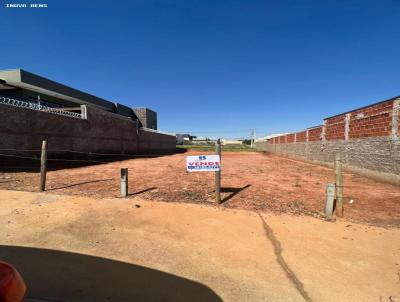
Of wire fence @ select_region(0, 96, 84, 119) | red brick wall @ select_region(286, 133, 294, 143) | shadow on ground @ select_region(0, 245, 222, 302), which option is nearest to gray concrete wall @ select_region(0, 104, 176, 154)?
wire fence @ select_region(0, 96, 84, 119)

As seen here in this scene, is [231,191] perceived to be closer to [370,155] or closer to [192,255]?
[192,255]

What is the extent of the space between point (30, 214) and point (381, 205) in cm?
793

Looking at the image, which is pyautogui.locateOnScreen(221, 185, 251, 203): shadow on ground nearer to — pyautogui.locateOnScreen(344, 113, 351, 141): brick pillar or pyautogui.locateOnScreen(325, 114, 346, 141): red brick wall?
pyautogui.locateOnScreen(344, 113, 351, 141): brick pillar

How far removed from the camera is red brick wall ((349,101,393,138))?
33.5 ft

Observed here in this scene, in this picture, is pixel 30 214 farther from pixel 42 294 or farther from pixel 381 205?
pixel 381 205

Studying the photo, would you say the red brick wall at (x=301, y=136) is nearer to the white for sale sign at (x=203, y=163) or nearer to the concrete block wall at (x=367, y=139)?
the concrete block wall at (x=367, y=139)

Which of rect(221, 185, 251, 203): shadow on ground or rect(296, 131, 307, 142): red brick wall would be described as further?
rect(296, 131, 307, 142): red brick wall

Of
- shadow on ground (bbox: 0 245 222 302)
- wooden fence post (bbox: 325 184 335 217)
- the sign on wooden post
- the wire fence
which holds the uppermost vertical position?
the wire fence

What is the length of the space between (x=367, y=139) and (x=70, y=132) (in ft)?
49.7

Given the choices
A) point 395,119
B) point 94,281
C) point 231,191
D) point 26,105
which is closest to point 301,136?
point 395,119

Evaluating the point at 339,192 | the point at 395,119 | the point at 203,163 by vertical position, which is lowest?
the point at 339,192

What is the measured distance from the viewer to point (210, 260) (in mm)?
3287

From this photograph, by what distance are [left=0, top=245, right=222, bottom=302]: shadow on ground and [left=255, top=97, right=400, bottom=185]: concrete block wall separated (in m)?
7.18

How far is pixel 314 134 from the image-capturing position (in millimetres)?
20406
